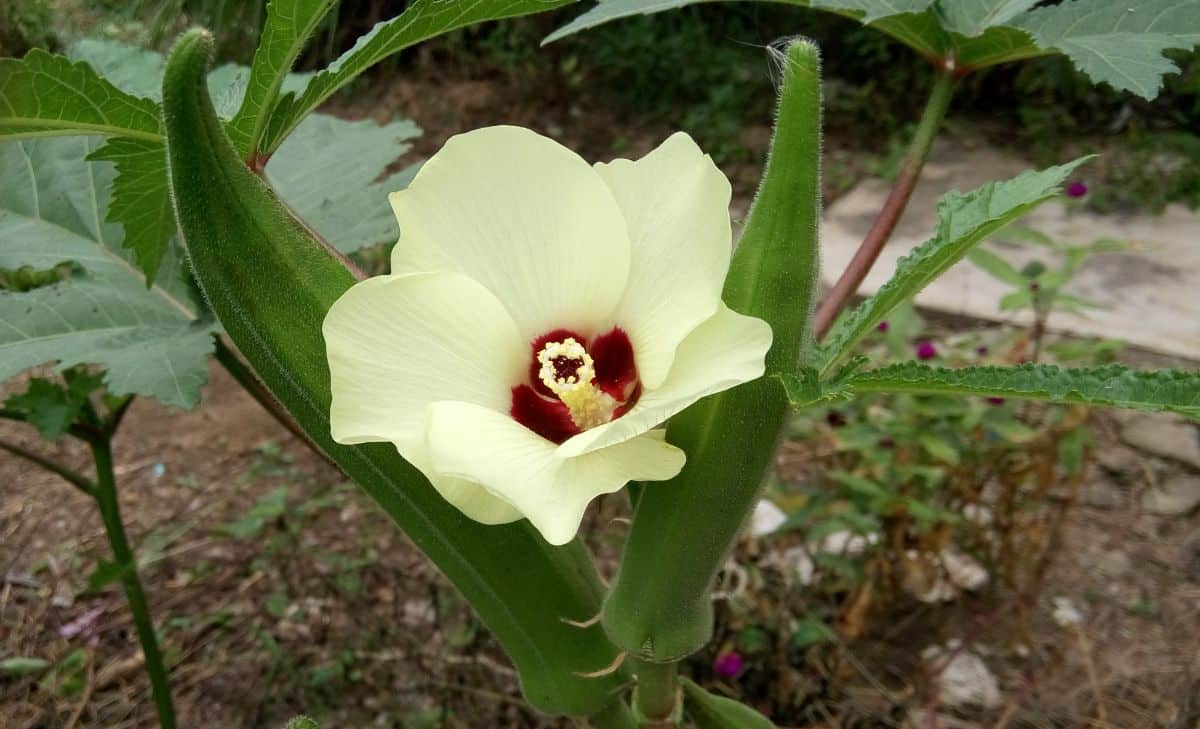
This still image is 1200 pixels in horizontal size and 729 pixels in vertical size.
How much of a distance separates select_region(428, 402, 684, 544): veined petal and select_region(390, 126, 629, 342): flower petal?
89 mm

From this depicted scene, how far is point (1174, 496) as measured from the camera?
236cm

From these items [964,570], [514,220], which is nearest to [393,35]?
[514,220]

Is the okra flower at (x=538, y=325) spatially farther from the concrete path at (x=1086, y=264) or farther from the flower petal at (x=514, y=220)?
the concrete path at (x=1086, y=264)

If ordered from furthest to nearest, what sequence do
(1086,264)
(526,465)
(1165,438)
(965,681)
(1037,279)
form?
(1086,264)
(1165,438)
(1037,279)
(965,681)
(526,465)

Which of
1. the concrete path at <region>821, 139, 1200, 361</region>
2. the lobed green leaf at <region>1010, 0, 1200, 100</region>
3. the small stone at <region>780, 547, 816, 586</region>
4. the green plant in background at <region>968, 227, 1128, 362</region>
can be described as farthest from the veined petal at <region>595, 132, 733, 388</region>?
the concrete path at <region>821, 139, 1200, 361</region>

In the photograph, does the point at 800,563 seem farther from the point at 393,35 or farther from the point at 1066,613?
the point at 393,35

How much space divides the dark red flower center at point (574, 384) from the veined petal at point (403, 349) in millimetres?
43

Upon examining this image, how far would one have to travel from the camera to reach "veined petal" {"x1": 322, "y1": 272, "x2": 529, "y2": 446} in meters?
0.51

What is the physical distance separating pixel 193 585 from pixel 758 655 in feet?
3.79

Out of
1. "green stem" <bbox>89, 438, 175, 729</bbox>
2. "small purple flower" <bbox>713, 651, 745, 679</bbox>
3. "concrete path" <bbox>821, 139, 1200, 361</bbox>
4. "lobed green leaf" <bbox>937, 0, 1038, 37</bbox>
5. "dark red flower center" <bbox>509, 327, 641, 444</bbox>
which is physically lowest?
"concrete path" <bbox>821, 139, 1200, 361</bbox>

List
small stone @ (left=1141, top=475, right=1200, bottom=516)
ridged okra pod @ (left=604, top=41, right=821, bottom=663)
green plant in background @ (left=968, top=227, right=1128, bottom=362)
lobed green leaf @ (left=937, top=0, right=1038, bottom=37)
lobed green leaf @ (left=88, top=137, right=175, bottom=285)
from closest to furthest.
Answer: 1. ridged okra pod @ (left=604, top=41, right=821, bottom=663)
2. lobed green leaf @ (left=88, top=137, right=175, bottom=285)
3. lobed green leaf @ (left=937, top=0, right=1038, bottom=37)
4. green plant in background @ (left=968, top=227, right=1128, bottom=362)
5. small stone @ (left=1141, top=475, right=1200, bottom=516)

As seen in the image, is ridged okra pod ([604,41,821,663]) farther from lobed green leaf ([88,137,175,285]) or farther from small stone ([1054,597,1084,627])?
small stone ([1054,597,1084,627])

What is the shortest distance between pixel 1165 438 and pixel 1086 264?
1.09 metres

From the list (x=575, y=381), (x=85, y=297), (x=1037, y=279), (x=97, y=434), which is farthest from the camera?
(x=1037, y=279)
